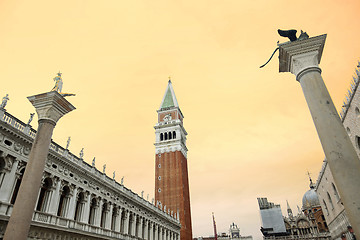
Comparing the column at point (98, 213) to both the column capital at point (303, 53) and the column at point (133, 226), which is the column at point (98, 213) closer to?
the column at point (133, 226)

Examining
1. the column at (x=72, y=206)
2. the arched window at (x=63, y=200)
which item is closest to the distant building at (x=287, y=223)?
the column at (x=72, y=206)

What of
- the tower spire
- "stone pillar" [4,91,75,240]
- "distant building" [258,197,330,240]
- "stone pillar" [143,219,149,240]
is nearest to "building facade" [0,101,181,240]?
"stone pillar" [143,219,149,240]

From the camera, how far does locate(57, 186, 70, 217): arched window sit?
2088 cm

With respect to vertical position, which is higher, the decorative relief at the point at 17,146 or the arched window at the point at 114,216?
the decorative relief at the point at 17,146

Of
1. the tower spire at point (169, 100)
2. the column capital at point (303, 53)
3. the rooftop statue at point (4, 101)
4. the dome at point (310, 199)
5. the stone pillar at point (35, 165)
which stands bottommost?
the stone pillar at point (35, 165)

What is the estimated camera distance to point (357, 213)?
5477 mm

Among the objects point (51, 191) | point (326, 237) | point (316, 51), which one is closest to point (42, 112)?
point (316, 51)

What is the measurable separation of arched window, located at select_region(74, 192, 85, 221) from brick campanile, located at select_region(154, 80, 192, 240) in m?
33.4

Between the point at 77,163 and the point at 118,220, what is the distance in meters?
9.76

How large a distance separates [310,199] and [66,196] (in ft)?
297

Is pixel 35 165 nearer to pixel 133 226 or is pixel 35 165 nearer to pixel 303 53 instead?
pixel 303 53

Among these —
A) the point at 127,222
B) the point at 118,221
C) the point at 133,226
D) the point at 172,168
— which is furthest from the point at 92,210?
the point at 172,168

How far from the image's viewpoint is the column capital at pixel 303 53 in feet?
24.9

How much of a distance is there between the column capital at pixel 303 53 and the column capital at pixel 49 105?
7730 mm
